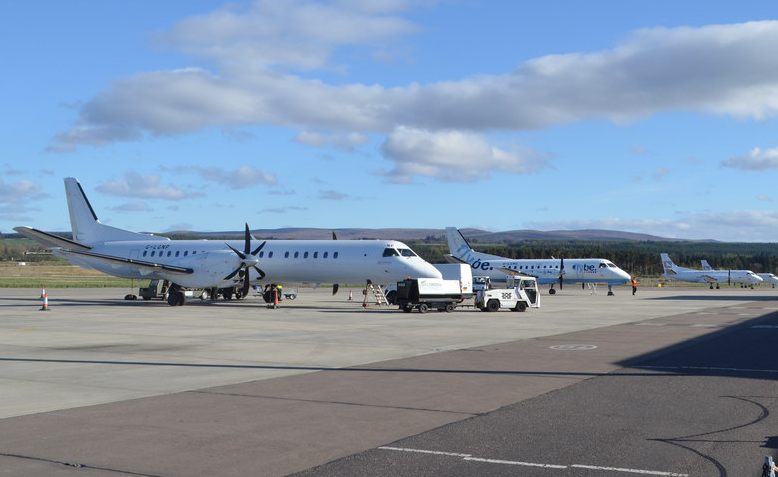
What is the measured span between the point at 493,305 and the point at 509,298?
4.04 feet

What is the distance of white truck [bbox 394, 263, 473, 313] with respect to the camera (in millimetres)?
37875

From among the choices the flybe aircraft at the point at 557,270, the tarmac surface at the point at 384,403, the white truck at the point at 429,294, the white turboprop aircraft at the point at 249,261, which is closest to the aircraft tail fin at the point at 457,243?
the flybe aircraft at the point at 557,270

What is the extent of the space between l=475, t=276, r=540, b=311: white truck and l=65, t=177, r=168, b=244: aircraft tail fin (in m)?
23.5

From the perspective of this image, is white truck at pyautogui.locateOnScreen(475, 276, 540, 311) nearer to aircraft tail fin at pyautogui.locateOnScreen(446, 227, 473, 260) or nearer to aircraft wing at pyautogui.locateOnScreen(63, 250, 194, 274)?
aircraft wing at pyautogui.locateOnScreen(63, 250, 194, 274)

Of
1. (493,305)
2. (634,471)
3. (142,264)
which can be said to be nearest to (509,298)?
(493,305)

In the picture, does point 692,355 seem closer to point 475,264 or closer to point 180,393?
point 180,393

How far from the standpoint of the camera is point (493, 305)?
39844 millimetres

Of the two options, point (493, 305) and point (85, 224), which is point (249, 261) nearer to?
point (493, 305)

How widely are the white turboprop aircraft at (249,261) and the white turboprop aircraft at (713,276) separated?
72843mm

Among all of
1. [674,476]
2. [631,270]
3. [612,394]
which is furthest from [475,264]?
[631,270]

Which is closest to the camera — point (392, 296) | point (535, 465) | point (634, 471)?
point (634, 471)

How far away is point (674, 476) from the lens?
789 centimetres

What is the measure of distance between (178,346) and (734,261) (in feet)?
→ 660

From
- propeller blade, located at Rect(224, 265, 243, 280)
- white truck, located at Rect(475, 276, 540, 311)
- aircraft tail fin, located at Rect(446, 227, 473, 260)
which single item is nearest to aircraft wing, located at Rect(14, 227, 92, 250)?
propeller blade, located at Rect(224, 265, 243, 280)
